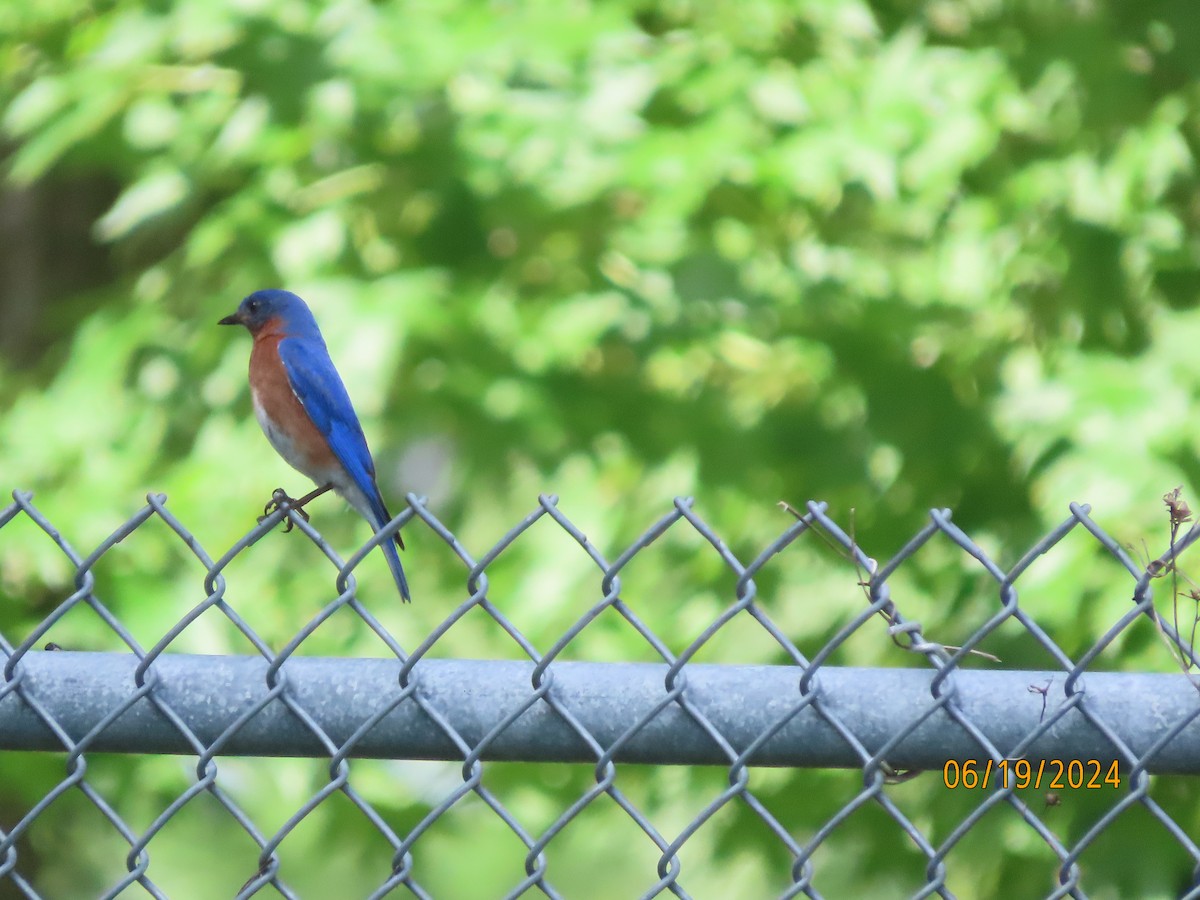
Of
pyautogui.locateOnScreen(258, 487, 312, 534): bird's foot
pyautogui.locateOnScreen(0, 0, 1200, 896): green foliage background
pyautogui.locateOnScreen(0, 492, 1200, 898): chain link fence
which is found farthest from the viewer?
pyautogui.locateOnScreen(0, 0, 1200, 896): green foliage background

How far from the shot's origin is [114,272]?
5613 millimetres

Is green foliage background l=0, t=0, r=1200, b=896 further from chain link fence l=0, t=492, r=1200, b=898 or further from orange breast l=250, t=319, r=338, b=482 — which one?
chain link fence l=0, t=492, r=1200, b=898

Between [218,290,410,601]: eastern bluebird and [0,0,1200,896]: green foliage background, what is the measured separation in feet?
0.38

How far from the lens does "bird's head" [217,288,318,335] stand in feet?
12.3

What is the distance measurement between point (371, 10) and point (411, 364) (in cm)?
106

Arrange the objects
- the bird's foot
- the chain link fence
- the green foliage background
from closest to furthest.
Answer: the chain link fence
the bird's foot
the green foliage background

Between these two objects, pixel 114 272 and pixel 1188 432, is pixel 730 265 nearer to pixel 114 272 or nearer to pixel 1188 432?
pixel 1188 432
